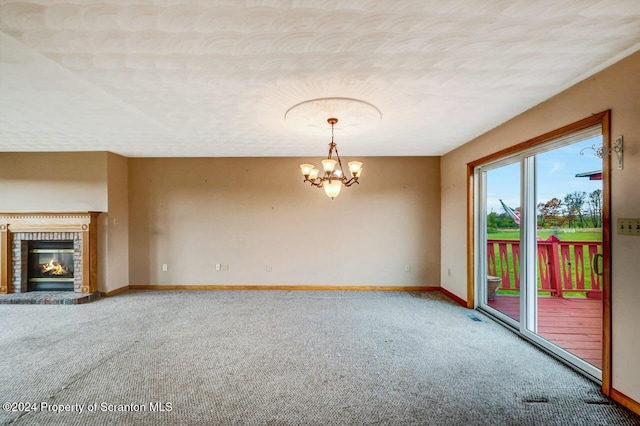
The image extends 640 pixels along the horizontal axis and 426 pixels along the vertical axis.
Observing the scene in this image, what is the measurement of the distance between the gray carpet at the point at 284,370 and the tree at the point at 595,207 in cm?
130

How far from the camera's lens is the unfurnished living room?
1680mm

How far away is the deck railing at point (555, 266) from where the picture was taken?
3.03 m

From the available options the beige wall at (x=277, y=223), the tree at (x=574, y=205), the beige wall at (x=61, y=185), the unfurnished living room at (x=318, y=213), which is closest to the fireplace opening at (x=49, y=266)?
the unfurnished living room at (x=318, y=213)

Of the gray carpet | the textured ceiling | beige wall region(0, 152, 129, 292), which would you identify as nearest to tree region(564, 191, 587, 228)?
the textured ceiling

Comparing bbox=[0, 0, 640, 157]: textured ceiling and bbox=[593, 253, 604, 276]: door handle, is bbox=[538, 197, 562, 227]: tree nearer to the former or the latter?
bbox=[593, 253, 604, 276]: door handle

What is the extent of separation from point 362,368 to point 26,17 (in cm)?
327

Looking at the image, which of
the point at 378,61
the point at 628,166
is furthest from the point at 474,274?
the point at 378,61

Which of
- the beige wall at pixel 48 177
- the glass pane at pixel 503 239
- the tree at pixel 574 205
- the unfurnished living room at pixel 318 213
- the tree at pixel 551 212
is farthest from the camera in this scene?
the beige wall at pixel 48 177

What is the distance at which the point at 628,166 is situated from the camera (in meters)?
1.84

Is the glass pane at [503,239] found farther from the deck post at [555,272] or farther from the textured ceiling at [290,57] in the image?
the textured ceiling at [290,57]

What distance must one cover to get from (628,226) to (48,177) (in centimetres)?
711

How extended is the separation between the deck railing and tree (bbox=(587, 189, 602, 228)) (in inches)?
21.7

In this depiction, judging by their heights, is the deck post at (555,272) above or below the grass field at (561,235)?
below

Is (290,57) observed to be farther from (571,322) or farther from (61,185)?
(61,185)
